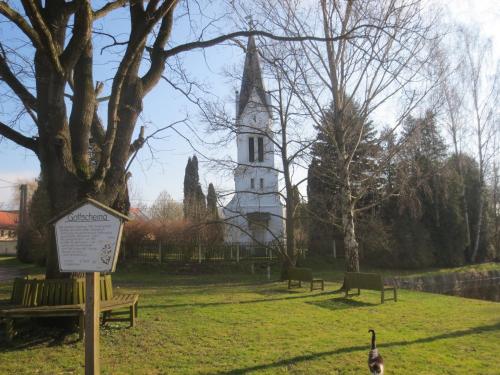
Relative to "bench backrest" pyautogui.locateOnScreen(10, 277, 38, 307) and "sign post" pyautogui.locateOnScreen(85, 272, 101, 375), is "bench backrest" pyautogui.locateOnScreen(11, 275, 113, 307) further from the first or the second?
"sign post" pyautogui.locateOnScreen(85, 272, 101, 375)

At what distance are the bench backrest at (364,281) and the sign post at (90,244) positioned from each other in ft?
32.1

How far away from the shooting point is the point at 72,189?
8.67 metres

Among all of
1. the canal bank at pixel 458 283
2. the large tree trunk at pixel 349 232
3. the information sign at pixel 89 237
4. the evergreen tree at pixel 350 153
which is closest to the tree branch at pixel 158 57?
the information sign at pixel 89 237

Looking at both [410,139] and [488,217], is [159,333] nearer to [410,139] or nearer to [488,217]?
[410,139]

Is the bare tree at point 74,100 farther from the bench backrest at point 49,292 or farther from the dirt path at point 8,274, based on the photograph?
the dirt path at point 8,274

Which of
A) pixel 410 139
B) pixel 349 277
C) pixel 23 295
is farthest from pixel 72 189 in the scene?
pixel 410 139

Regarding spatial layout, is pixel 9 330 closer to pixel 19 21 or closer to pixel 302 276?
pixel 19 21

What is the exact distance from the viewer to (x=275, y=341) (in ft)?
25.8

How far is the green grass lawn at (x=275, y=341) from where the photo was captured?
6387mm

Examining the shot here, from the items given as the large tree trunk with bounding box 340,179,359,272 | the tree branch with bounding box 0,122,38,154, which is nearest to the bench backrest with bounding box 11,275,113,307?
the tree branch with bounding box 0,122,38,154

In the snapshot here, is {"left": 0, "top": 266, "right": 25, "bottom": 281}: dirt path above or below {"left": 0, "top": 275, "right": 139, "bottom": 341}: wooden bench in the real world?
below

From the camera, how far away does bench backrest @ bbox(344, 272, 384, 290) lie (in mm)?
13352

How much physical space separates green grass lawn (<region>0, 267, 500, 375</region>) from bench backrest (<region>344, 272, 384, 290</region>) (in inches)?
37.4

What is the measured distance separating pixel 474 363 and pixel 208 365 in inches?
153
